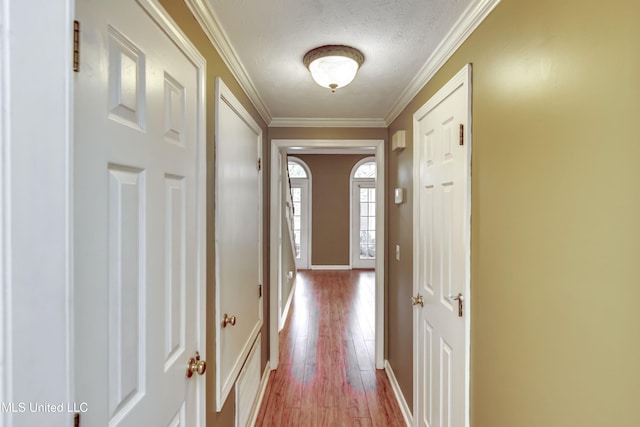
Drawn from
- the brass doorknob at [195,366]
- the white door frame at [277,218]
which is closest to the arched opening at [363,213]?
the white door frame at [277,218]

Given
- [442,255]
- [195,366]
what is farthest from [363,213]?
[195,366]

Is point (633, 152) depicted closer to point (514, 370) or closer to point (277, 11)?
point (514, 370)

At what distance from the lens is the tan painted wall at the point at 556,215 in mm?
667

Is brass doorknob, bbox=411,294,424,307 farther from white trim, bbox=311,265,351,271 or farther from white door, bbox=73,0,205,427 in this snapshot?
white trim, bbox=311,265,351,271

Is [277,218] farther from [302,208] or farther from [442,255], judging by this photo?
[302,208]

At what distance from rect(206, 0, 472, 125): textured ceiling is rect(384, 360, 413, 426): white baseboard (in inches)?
84.6

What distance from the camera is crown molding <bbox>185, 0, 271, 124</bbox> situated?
120 centimetres

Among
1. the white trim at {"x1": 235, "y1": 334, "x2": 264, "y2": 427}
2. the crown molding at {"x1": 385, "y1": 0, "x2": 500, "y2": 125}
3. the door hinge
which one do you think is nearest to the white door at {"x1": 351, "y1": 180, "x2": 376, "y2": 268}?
the white trim at {"x1": 235, "y1": 334, "x2": 264, "y2": 427}

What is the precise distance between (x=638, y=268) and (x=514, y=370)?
0.56 metres

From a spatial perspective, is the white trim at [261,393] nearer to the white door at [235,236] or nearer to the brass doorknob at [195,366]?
the white door at [235,236]

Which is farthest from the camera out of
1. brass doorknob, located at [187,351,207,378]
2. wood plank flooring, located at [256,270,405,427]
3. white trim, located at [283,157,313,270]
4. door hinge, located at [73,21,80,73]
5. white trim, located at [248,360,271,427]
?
white trim, located at [283,157,313,270]

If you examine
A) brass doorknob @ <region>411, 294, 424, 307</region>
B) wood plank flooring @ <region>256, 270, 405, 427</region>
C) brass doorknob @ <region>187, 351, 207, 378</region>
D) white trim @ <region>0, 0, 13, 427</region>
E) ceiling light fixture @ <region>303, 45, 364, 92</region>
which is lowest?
wood plank flooring @ <region>256, 270, 405, 427</region>

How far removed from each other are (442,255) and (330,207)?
5547mm

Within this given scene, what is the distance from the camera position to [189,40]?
1150mm
